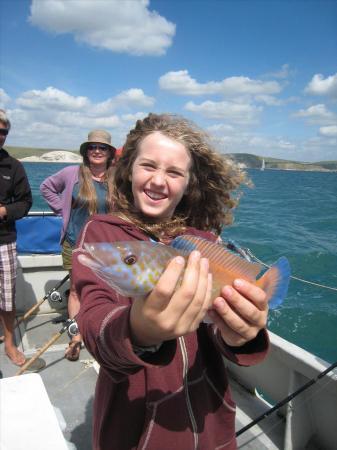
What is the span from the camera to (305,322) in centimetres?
1084

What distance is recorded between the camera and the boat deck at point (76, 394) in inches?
160

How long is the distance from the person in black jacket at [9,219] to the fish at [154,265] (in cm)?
394

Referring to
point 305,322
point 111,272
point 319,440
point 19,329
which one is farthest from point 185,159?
point 305,322

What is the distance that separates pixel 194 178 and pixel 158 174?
17.5 inches

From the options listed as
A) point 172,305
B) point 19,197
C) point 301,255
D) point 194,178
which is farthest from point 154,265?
point 301,255

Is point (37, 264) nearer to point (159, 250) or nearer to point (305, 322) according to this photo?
point (159, 250)

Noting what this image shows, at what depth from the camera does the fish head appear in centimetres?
142

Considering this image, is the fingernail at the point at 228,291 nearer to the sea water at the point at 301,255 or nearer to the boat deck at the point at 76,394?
the sea water at the point at 301,255

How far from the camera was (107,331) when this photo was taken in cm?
146

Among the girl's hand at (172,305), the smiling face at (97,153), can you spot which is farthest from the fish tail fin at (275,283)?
the smiling face at (97,153)

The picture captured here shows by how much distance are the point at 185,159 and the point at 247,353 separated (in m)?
1.35

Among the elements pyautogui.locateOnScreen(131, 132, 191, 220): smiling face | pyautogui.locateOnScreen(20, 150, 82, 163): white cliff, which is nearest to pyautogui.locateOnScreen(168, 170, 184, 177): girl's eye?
pyautogui.locateOnScreen(131, 132, 191, 220): smiling face

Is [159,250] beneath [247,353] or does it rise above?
above

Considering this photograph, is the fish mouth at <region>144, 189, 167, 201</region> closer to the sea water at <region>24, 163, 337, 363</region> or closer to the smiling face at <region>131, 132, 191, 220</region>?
the smiling face at <region>131, 132, 191, 220</region>
